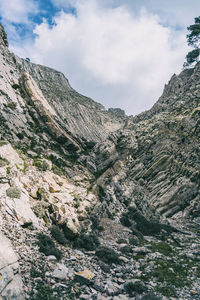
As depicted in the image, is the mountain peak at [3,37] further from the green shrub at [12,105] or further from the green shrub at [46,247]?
the green shrub at [46,247]

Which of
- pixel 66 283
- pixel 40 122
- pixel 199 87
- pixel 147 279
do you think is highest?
pixel 40 122

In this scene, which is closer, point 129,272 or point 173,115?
point 129,272

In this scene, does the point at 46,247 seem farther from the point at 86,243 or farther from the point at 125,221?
the point at 125,221

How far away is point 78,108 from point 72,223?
5822cm

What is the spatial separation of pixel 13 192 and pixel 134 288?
381 inches

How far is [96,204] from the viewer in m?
23.6

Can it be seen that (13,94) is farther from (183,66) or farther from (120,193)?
(183,66)

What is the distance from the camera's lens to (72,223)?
1727cm

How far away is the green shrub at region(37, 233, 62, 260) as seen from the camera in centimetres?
1213

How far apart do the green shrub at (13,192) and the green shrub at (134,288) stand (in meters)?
8.97

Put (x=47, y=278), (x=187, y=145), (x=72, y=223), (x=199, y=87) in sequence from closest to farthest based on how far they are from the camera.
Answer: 1. (x=47, y=278)
2. (x=72, y=223)
3. (x=187, y=145)
4. (x=199, y=87)

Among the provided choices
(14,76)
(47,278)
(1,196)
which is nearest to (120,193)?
(1,196)

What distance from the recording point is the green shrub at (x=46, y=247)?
12.1 metres

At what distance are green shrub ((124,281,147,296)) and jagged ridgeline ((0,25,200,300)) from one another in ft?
0.20
